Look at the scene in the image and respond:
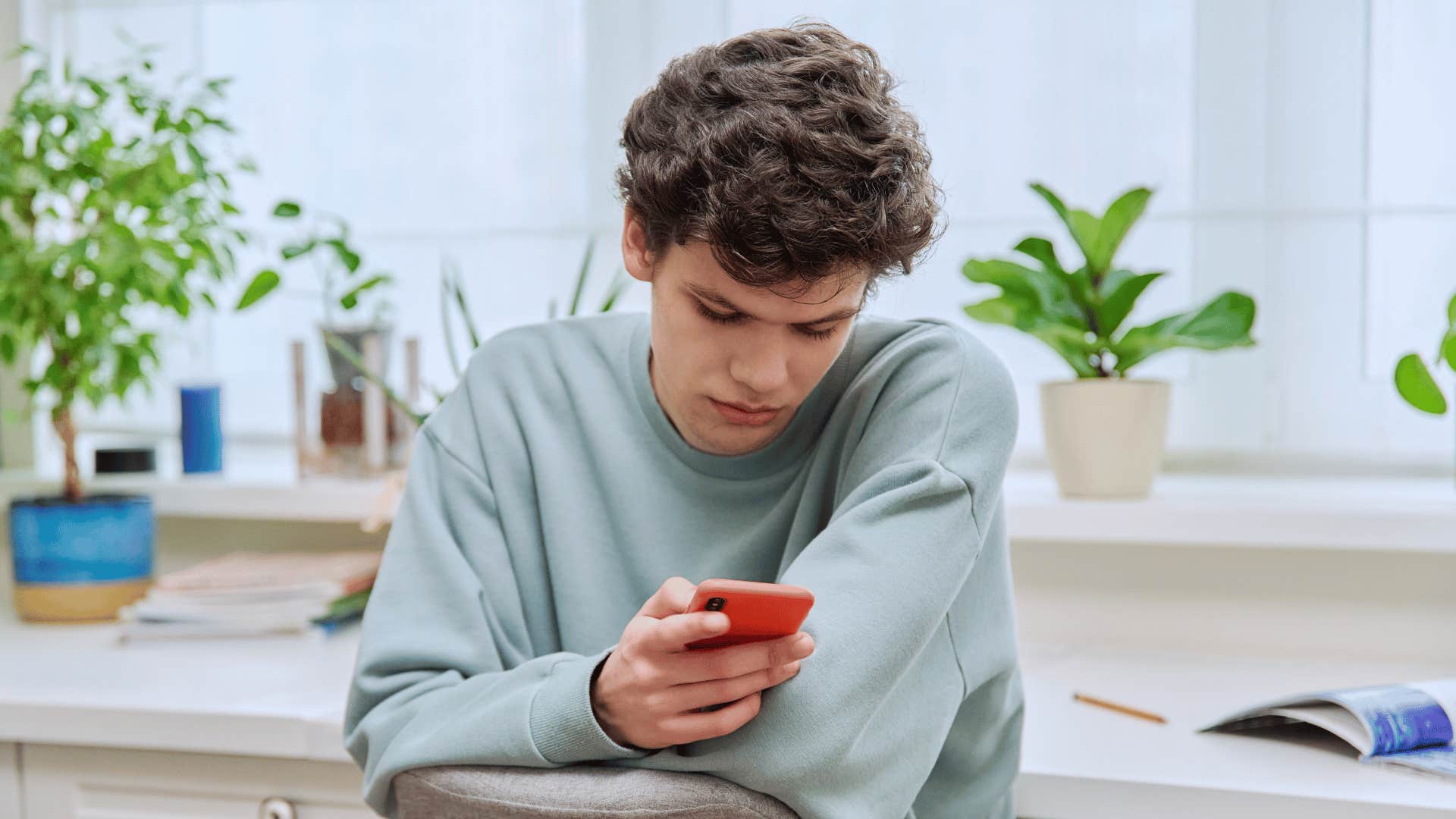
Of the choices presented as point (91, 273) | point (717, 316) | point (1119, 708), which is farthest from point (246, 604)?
point (1119, 708)

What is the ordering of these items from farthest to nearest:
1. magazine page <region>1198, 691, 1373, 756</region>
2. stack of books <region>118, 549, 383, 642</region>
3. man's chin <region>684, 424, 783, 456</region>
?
1. stack of books <region>118, 549, 383, 642</region>
2. magazine page <region>1198, 691, 1373, 756</region>
3. man's chin <region>684, 424, 783, 456</region>

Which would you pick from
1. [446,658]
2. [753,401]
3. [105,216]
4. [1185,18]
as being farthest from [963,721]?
[105,216]

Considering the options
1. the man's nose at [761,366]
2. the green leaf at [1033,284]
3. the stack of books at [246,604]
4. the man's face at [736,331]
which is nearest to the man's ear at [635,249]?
the man's face at [736,331]

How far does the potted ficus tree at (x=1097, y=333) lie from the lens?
5.13 feet

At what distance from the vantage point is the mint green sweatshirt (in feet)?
2.95

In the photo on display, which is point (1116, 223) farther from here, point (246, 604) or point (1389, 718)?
point (246, 604)

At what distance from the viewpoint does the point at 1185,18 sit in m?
1.82

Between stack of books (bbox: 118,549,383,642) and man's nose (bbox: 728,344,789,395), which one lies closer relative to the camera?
man's nose (bbox: 728,344,789,395)

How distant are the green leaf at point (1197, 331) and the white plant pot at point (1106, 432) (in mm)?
41

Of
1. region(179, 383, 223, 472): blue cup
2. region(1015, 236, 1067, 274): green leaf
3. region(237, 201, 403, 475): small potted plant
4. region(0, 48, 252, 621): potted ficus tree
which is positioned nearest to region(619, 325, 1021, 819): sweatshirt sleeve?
region(1015, 236, 1067, 274): green leaf

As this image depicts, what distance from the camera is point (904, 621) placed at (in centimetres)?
91

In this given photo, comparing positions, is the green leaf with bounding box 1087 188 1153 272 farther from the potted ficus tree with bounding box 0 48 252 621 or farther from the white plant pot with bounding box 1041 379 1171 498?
the potted ficus tree with bounding box 0 48 252 621

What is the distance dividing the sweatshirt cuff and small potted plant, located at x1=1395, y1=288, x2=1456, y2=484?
105cm

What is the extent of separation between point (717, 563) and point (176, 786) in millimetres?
752
